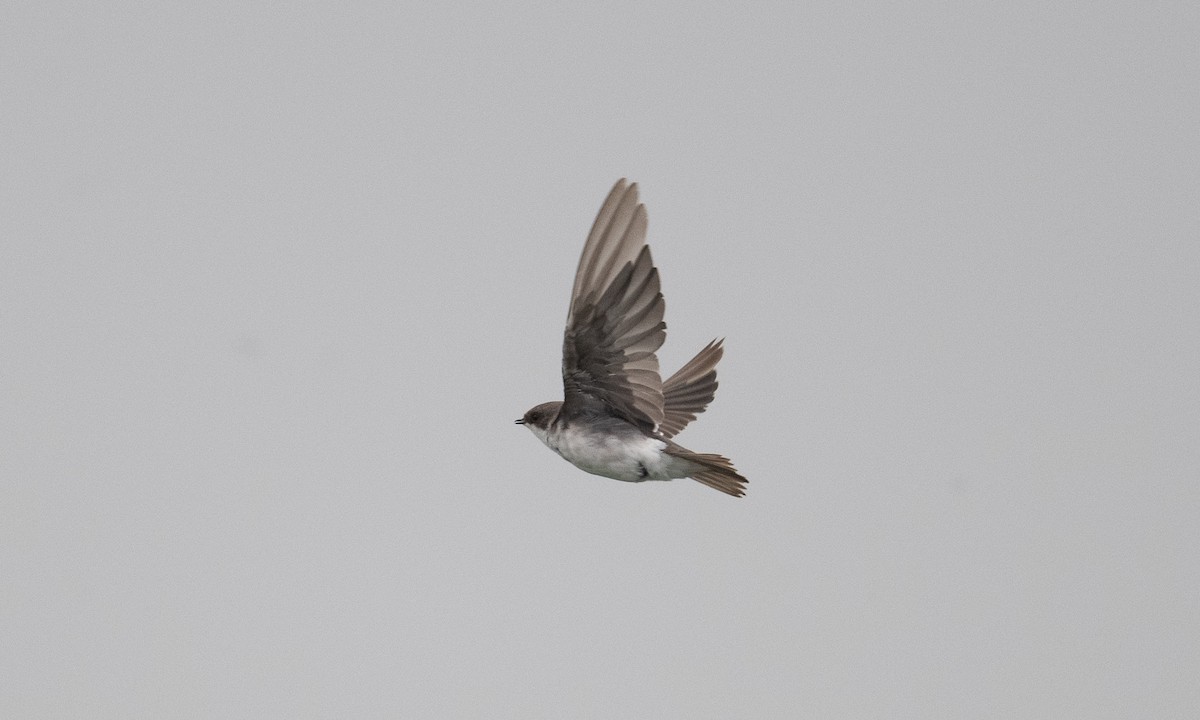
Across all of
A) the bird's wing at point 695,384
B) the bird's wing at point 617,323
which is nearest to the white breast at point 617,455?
the bird's wing at point 617,323

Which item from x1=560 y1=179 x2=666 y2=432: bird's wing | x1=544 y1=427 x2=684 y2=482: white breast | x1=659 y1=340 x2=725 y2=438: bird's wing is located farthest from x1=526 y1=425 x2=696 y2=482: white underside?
x1=659 y1=340 x2=725 y2=438: bird's wing

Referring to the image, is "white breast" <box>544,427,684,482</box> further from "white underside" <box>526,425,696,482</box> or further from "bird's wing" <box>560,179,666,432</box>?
"bird's wing" <box>560,179,666,432</box>

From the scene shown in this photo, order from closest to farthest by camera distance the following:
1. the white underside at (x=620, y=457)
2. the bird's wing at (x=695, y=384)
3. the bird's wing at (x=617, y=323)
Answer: the bird's wing at (x=617, y=323) → the white underside at (x=620, y=457) → the bird's wing at (x=695, y=384)

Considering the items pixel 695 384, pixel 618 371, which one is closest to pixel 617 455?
pixel 618 371

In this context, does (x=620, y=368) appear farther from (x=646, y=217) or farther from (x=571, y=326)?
(x=646, y=217)

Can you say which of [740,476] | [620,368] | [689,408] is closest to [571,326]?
[620,368]

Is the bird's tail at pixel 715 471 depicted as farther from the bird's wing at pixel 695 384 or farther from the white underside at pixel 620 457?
the bird's wing at pixel 695 384
